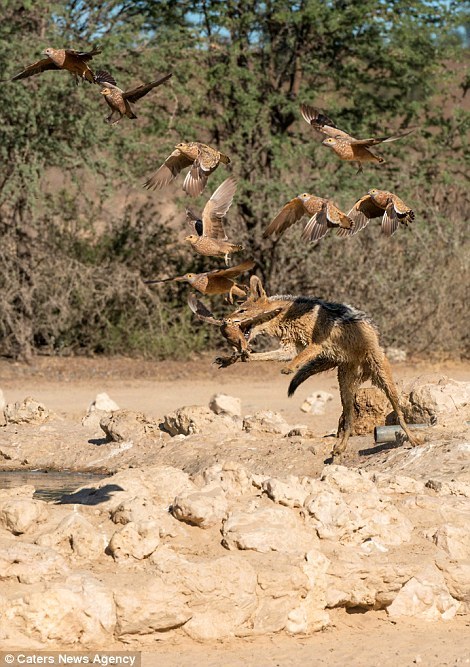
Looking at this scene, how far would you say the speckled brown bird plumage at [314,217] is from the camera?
320 inches

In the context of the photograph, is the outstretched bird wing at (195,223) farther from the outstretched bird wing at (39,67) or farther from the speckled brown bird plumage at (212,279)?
the outstretched bird wing at (39,67)

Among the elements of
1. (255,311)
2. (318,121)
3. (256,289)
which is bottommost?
(255,311)

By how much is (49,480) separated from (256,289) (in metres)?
2.91

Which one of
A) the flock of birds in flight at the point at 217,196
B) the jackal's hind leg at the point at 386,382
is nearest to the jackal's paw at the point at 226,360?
the flock of birds in flight at the point at 217,196

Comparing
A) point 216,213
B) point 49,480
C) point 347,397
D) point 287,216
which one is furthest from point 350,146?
point 49,480

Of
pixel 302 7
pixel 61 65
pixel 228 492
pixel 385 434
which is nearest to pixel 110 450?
pixel 385 434

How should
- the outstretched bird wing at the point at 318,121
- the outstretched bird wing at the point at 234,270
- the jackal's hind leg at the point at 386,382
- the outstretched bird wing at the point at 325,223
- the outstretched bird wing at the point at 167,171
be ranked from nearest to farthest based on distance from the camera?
the outstretched bird wing at the point at 234,270
the outstretched bird wing at the point at 325,223
the outstretched bird wing at the point at 167,171
the outstretched bird wing at the point at 318,121
the jackal's hind leg at the point at 386,382

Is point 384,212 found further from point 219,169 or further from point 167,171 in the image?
point 219,169

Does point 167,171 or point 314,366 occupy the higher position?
point 167,171

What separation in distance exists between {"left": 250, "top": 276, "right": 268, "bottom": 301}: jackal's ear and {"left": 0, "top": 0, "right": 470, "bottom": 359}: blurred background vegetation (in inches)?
355

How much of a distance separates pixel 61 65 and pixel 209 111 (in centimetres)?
1400

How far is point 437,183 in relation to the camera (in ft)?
Result: 72.0

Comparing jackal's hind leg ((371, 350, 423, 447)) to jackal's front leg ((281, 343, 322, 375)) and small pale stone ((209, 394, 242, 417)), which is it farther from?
small pale stone ((209, 394, 242, 417))

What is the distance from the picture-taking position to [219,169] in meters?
20.0
